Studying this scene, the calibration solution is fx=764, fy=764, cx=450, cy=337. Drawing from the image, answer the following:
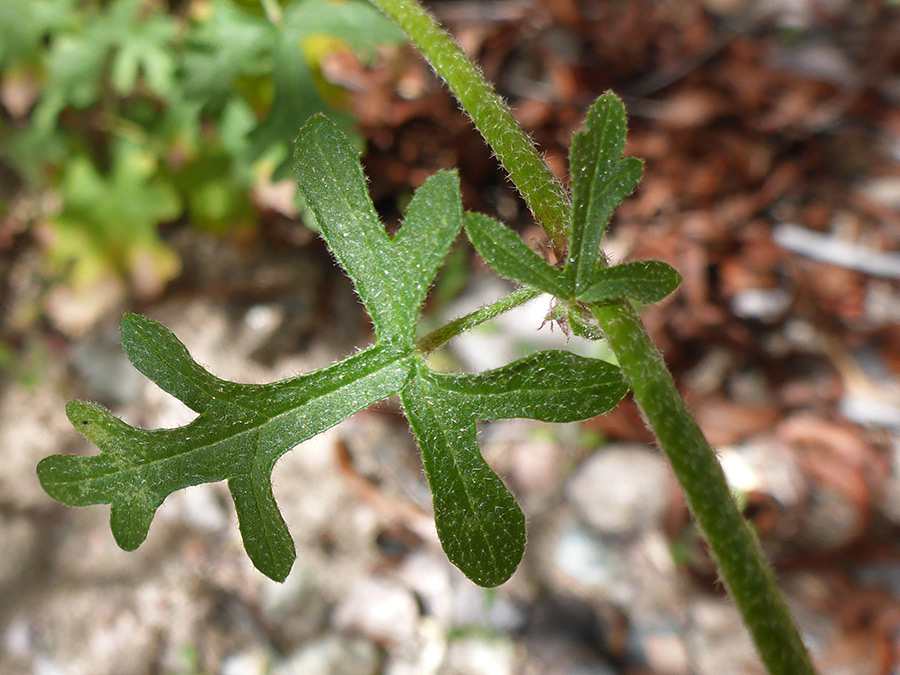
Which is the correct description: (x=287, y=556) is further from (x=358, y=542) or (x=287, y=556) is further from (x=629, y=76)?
(x=629, y=76)

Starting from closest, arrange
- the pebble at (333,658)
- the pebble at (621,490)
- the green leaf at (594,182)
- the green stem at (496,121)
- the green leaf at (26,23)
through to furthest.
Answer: the green leaf at (594,182) < the green stem at (496,121) < the green leaf at (26,23) < the pebble at (333,658) < the pebble at (621,490)

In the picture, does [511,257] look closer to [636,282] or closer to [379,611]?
[636,282]

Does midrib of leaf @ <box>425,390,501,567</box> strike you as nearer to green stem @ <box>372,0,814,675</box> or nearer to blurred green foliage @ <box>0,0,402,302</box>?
green stem @ <box>372,0,814,675</box>

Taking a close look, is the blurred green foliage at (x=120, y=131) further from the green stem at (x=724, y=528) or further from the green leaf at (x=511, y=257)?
the green stem at (x=724, y=528)

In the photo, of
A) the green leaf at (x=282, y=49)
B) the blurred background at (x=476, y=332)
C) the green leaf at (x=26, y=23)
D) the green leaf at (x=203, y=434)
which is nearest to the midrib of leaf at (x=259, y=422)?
the green leaf at (x=203, y=434)

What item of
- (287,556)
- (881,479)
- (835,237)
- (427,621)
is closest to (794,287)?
(835,237)
